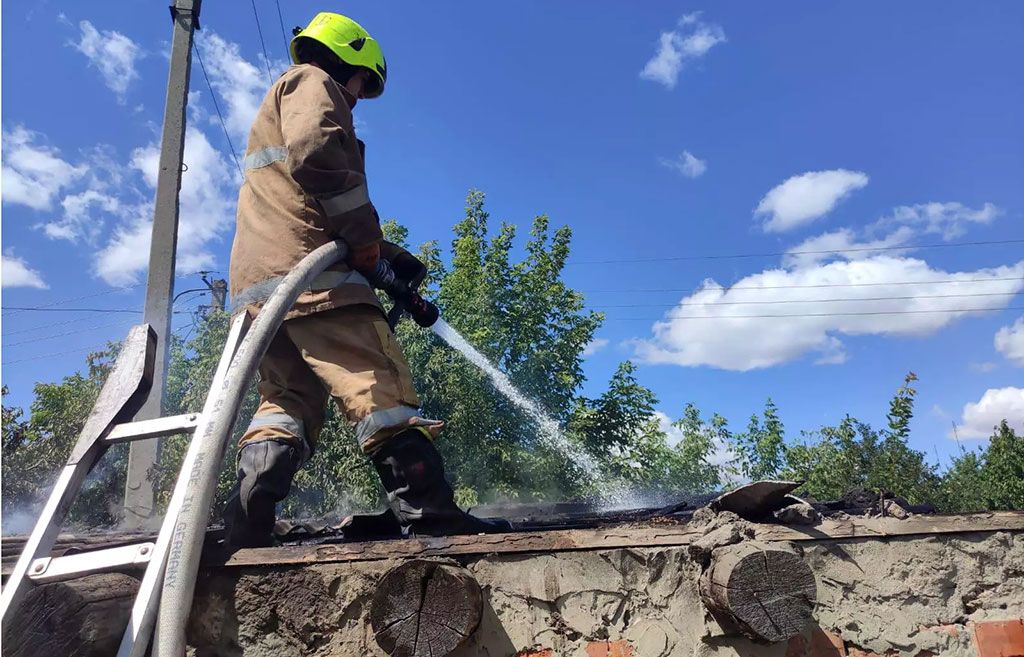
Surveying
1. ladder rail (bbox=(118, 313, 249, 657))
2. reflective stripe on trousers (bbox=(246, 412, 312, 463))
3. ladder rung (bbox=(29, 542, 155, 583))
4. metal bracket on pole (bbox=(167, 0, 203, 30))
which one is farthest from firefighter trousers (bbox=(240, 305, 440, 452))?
metal bracket on pole (bbox=(167, 0, 203, 30))

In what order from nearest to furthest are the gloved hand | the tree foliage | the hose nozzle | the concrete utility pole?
1. the gloved hand
2. the hose nozzle
3. the concrete utility pole
4. the tree foliage

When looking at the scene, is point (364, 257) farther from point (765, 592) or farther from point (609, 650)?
point (765, 592)

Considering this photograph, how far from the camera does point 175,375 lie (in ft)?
43.8

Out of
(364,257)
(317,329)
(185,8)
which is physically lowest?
(317,329)

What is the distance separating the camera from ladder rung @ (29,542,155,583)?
164cm

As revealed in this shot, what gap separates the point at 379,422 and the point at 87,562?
2.89ft

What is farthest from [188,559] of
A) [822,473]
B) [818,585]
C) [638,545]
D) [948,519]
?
[822,473]

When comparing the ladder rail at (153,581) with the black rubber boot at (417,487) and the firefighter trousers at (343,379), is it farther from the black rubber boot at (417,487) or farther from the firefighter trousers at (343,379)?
the black rubber boot at (417,487)

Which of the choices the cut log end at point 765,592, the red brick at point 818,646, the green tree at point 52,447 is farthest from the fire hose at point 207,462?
the green tree at point 52,447

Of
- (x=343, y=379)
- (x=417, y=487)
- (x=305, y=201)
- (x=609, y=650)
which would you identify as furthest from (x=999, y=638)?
(x=305, y=201)

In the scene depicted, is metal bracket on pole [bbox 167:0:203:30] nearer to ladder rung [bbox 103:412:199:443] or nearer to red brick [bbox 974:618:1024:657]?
ladder rung [bbox 103:412:199:443]

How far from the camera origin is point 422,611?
1.79 metres

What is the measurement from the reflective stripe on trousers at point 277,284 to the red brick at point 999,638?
235cm

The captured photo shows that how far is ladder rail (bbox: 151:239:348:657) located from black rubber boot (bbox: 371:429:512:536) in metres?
0.55
